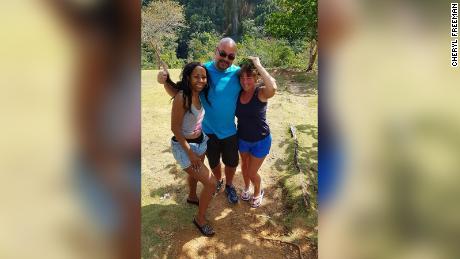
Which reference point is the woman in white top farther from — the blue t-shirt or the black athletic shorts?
the black athletic shorts

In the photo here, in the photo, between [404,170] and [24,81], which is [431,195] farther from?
[24,81]

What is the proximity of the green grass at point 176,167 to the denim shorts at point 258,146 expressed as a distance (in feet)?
2.48

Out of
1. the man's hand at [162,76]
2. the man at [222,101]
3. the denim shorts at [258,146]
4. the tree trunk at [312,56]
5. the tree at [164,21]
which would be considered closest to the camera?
the man's hand at [162,76]

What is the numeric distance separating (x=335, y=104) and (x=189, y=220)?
238cm

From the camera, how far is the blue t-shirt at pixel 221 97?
2928 mm

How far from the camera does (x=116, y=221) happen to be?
3.80ft

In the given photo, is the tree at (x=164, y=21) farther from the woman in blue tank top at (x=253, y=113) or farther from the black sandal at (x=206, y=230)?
the black sandal at (x=206, y=230)

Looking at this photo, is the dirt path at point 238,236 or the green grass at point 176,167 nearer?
the dirt path at point 238,236

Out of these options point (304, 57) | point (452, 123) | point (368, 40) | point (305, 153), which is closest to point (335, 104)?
point (368, 40)

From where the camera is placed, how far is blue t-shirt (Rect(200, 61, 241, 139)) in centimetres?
293

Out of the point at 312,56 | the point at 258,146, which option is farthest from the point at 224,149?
the point at 312,56

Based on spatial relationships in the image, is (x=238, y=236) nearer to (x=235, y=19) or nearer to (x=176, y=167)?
(x=176, y=167)

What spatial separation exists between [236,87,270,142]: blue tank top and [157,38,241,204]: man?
7cm

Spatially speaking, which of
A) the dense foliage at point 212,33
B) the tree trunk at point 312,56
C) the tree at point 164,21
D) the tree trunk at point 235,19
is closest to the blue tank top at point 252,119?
the dense foliage at point 212,33
